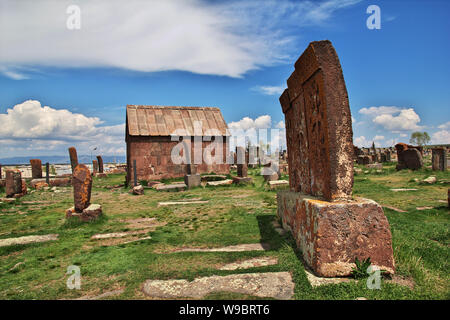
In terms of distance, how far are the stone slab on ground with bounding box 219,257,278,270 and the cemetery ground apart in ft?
0.33

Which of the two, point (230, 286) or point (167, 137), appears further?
point (167, 137)

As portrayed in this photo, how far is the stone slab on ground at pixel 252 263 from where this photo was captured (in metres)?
3.58

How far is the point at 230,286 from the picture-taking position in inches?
117

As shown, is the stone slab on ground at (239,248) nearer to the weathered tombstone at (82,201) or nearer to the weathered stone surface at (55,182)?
the weathered tombstone at (82,201)

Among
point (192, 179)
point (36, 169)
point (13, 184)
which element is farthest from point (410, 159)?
point (36, 169)

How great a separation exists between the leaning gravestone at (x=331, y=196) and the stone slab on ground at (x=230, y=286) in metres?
0.48

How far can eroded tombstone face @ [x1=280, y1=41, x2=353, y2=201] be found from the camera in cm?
333

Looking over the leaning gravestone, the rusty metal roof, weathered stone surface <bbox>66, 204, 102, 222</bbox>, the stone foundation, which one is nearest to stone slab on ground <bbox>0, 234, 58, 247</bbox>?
weathered stone surface <bbox>66, 204, 102, 222</bbox>

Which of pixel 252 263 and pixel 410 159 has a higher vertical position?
pixel 410 159

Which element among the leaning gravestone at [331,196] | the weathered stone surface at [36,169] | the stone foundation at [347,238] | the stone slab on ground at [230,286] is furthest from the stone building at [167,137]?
the stone foundation at [347,238]

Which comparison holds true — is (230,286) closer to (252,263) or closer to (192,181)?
(252,263)

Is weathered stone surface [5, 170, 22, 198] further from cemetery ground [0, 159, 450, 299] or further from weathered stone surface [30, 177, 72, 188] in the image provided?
weathered stone surface [30, 177, 72, 188]

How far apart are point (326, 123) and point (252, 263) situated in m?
2.10

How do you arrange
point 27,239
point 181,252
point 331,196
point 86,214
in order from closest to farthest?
point 331,196, point 181,252, point 27,239, point 86,214
